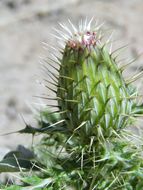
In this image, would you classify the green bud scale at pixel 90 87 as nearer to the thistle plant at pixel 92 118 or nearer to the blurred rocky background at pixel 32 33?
the thistle plant at pixel 92 118

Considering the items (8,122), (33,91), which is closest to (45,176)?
(8,122)

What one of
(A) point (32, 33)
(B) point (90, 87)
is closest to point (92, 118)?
(B) point (90, 87)

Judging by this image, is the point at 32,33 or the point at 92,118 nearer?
the point at 92,118

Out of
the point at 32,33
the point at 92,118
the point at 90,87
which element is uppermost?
the point at 32,33

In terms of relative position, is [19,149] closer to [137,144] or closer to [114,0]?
[137,144]

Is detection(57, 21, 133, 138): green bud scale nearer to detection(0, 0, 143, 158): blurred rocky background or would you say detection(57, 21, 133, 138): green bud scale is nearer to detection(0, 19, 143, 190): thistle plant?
detection(0, 19, 143, 190): thistle plant

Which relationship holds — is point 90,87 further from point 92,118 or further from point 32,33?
point 32,33

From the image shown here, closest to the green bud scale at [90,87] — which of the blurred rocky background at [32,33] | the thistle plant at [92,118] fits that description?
the thistle plant at [92,118]

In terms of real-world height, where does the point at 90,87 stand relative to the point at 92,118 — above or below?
above
